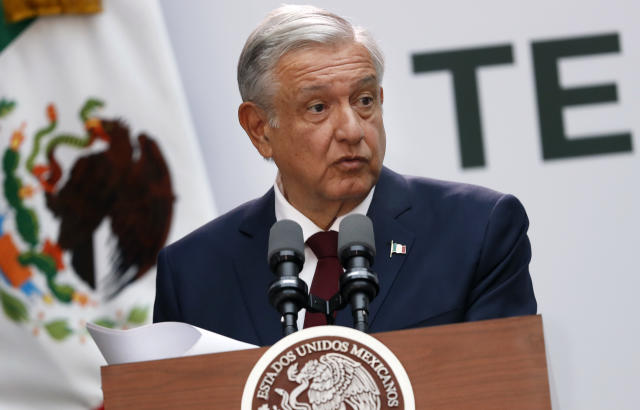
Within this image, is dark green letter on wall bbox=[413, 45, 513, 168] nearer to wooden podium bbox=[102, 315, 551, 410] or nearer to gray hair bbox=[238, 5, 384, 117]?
gray hair bbox=[238, 5, 384, 117]

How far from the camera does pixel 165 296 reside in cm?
272

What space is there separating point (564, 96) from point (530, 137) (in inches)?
8.3

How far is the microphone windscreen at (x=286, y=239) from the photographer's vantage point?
6.16 feet

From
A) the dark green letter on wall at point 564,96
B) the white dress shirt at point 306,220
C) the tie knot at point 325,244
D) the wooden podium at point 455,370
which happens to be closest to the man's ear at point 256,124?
the white dress shirt at point 306,220

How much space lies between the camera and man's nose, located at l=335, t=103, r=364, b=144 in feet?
7.92

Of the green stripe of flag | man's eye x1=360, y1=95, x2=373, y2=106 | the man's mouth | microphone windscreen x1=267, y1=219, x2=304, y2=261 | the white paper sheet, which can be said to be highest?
the green stripe of flag

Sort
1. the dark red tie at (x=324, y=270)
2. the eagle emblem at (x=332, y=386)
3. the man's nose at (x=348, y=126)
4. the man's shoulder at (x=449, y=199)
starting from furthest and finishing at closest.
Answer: the man's shoulder at (x=449, y=199) → the man's nose at (x=348, y=126) → the dark red tie at (x=324, y=270) → the eagle emblem at (x=332, y=386)

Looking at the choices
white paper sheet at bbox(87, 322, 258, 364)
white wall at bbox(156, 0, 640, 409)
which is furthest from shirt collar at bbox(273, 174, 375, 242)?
white wall at bbox(156, 0, 640, 409)

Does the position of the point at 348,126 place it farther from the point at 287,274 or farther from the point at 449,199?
the point at 287,274

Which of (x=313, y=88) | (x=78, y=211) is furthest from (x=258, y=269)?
(x=78, y=211)

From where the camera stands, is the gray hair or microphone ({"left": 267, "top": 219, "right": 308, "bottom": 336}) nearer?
microphone ({"left": 267, "top": 219, "right": 308, "bottom": 336})

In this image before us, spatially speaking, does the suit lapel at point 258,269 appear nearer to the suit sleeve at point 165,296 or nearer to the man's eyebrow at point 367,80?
the suit sleeve at point 165,296

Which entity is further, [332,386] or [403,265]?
[403,265]

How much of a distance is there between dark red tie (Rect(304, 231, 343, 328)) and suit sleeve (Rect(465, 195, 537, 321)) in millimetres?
339
